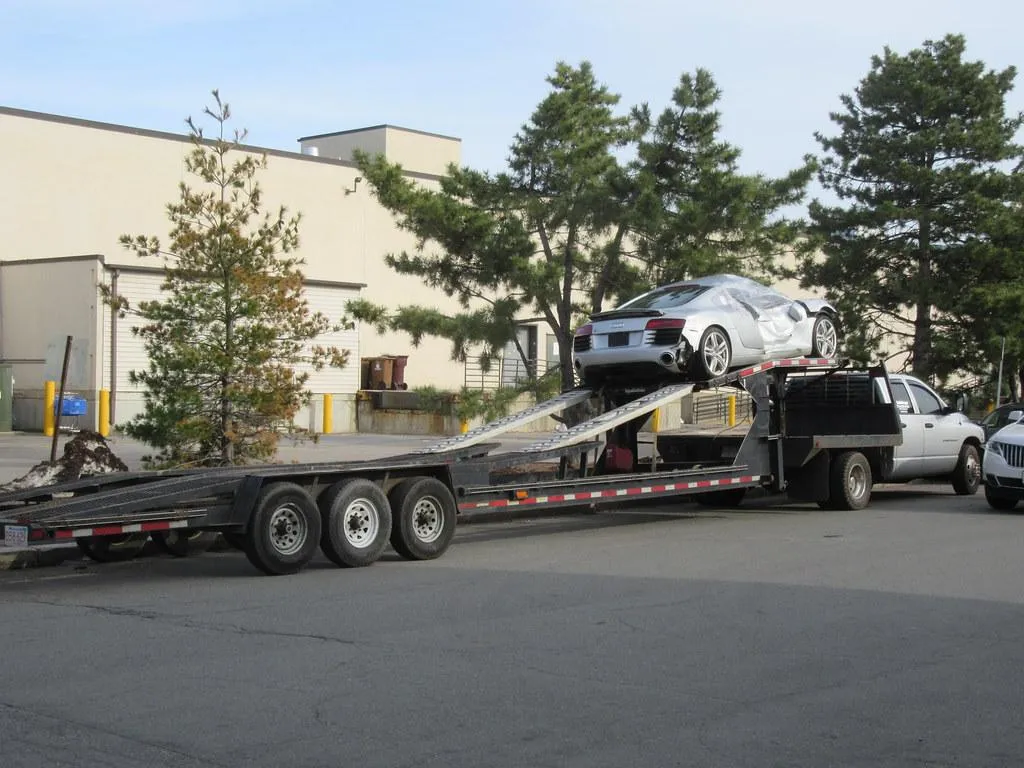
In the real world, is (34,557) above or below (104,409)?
below

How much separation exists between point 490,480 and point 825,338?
20.4 ft

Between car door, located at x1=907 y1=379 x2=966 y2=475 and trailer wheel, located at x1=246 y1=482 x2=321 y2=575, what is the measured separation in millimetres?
10590

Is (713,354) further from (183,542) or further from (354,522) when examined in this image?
(183,542)

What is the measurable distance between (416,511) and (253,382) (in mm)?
4014

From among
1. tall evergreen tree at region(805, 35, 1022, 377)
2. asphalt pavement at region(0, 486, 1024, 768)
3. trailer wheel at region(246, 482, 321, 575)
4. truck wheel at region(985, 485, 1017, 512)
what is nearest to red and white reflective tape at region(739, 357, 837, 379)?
truck wheel at region(985, 485, 1017, 512)

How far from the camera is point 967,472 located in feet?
63.8

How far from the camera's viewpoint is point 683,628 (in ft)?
28.9

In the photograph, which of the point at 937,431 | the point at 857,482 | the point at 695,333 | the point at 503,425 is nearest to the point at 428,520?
the point at 503,425

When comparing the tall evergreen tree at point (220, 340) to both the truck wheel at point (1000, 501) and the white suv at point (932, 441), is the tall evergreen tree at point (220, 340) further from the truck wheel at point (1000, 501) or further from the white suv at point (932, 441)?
the truck wheel at point (1000, 501)

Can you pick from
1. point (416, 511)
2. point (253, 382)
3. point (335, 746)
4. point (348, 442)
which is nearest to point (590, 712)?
point (335, 746)

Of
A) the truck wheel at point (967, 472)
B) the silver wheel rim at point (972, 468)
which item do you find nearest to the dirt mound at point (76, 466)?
the truck wheel at point (967, 472)

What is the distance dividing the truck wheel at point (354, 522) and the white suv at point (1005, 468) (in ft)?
28.7

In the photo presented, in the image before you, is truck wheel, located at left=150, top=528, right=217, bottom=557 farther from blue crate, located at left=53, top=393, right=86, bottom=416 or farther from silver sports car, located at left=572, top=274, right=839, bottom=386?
blue crate, located at left=53, top=393, right=86, bottom=416

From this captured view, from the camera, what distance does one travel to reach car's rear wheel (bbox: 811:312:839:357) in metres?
17.4
